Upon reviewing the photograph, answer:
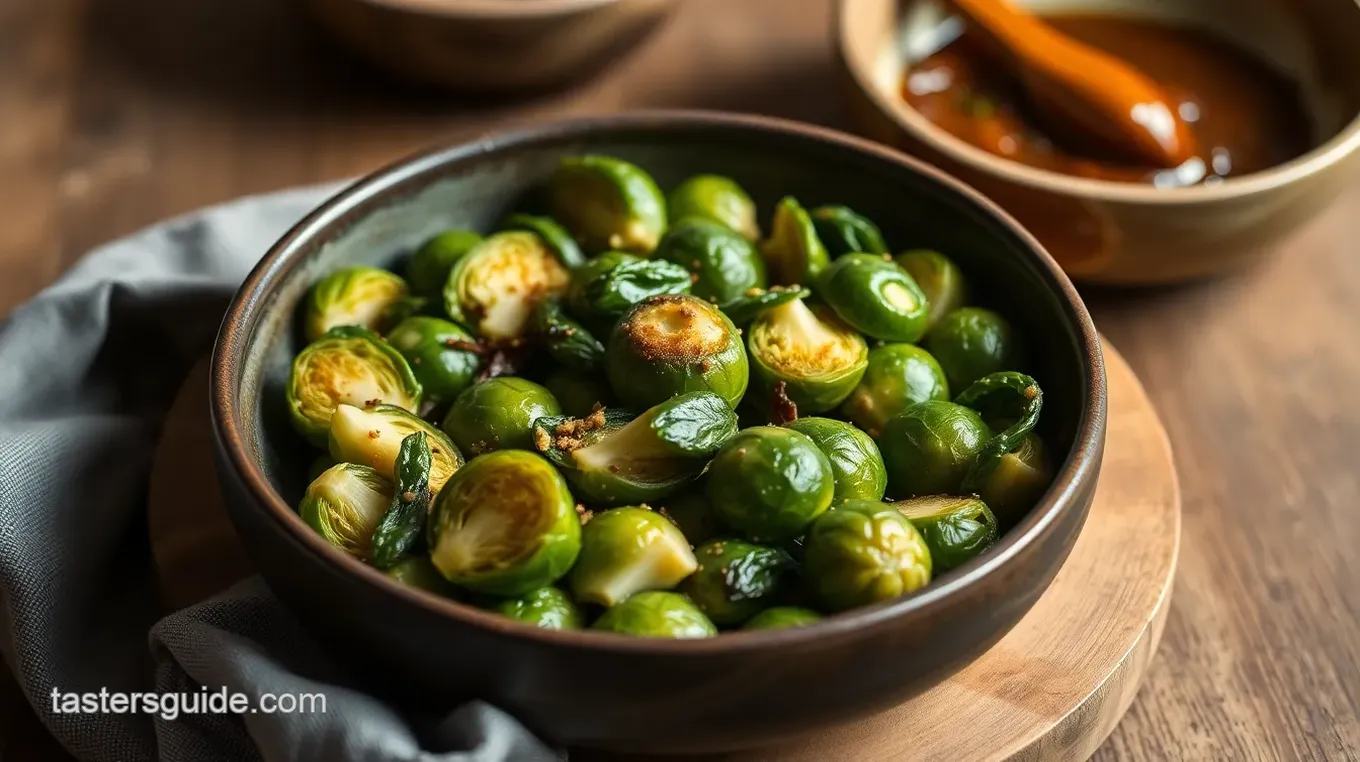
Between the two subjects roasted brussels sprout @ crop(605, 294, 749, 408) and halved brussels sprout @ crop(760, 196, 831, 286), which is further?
halved brussels sprout @ crop(760, 196, 831, 286)

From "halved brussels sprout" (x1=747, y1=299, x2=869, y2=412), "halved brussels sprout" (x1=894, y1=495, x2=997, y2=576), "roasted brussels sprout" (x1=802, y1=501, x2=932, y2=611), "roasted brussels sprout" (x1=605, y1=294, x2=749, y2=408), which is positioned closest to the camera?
"roasted brussels sprout" (x1=802, y1=501, x2=932, y2=611)

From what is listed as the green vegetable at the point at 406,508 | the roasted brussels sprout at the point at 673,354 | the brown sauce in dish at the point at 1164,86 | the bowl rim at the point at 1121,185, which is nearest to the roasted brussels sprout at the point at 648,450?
the roasted brussels sprout at the point at 673,354

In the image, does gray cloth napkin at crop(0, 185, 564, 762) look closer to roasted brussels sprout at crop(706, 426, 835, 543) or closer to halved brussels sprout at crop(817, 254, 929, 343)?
roasted brussels sprout at crop(706, 426, 835, 543)

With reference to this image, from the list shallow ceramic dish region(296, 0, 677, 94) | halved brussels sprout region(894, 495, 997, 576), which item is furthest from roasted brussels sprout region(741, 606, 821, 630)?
shallow ceramic dish region(296, 0, 677, 94)

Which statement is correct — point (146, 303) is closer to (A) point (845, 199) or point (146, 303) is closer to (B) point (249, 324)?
(B) point (249, 324)

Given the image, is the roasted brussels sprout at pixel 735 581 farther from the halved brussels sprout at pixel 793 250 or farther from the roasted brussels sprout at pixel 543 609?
the halved brussels sprout at pixel 793 250

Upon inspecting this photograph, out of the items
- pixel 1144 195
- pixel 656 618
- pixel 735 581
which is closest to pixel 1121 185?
pixel 1144 195

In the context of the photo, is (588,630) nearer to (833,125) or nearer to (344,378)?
(344,378)
